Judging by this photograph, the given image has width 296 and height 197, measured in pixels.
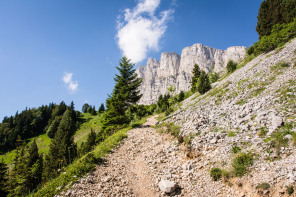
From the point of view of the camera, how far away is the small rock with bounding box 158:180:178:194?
6988 mm

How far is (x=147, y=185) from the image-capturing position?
7805 mm

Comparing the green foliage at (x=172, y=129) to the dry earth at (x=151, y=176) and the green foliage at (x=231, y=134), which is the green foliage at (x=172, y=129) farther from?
the green foliage at (x=231, y=134)

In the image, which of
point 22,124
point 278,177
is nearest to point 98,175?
point 278,177

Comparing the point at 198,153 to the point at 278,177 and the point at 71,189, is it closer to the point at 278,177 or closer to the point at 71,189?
the point at 278,177

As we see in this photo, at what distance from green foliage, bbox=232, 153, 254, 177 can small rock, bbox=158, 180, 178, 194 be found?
304cm

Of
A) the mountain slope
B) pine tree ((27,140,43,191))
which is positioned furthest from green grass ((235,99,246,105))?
pine tree ((27,140,43,191))

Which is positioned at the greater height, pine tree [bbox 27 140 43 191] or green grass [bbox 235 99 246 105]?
green grass [bbox 235 99 246 105]

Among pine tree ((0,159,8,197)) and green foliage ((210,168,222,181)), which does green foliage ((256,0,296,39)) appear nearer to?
green foliage ((210,168,222,181))

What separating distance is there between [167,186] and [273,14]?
4888 centimetres

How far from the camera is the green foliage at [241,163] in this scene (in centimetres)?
652

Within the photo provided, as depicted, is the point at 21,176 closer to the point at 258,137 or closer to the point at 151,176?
the point at 151,176

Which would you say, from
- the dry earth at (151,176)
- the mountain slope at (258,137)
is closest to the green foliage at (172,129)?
the mountain slope at (258,137)

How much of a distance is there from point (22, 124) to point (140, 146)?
110 m

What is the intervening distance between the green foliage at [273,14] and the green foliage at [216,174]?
4058 centimetres
